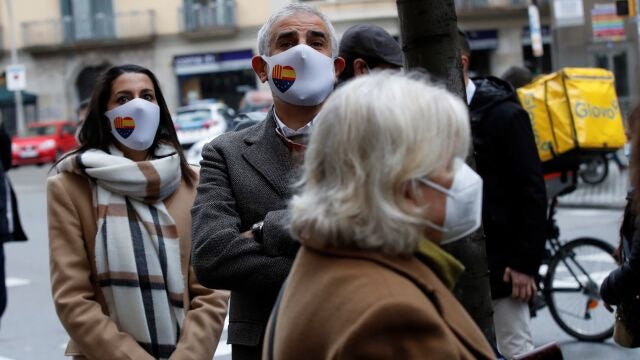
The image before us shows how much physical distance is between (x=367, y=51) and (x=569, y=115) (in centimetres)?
259

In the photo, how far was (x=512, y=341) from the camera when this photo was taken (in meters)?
4.42

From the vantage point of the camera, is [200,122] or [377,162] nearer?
[377,162]

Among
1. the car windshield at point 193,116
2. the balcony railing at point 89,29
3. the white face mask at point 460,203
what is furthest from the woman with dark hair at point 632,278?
the balcony railing at point 89,29

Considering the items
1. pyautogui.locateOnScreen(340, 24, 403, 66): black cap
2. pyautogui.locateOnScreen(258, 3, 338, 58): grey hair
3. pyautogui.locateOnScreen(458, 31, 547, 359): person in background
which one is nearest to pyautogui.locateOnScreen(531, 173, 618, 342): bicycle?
pyautogui.locateOnScreen(458, 31, 547, 359): person in background

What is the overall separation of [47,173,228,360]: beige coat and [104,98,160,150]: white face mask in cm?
25

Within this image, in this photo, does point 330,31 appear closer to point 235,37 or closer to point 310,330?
point 310,330

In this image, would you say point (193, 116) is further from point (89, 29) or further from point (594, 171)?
point (594, 171)

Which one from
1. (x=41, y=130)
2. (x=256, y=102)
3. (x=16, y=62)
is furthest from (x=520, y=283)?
(x=16, y=62)

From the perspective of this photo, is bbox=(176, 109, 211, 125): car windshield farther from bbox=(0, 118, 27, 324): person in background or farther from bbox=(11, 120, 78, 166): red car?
bbox=(0, 118, 27, 324): person in background

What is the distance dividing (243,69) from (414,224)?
128 feet

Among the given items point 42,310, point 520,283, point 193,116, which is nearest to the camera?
point 520,283

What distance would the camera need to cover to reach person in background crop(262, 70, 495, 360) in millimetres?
1696

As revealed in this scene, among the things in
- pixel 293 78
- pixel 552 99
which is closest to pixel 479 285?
pixel 293 78

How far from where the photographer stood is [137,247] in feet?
10.7
